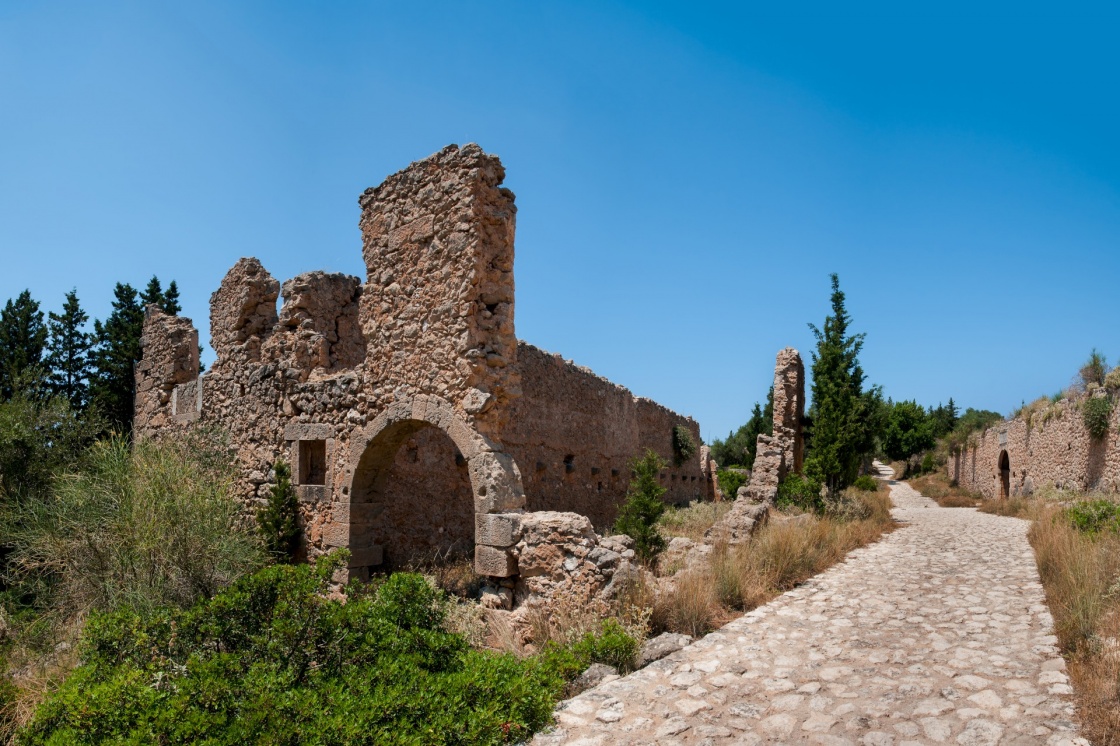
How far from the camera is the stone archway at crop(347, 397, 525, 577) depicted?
7281 millimetres

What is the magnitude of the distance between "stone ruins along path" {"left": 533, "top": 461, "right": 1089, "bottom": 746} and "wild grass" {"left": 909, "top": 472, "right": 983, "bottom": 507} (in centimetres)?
2092

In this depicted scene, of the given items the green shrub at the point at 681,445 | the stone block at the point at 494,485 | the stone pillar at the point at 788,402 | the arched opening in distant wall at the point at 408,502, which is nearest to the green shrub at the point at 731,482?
the green shrub at the point at 681,445

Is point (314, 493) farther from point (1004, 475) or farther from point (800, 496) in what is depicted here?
point (1004, 475)

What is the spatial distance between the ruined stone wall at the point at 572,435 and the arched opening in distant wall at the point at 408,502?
1.20 m

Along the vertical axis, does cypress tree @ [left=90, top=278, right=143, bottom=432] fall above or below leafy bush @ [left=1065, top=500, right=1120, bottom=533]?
above

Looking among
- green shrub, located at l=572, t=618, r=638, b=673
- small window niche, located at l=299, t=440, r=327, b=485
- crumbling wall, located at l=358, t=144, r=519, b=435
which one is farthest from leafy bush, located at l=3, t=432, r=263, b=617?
green shrub, located at l=572, t=618, r=638, b=673

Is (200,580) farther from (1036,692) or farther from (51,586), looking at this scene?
(1036,692)

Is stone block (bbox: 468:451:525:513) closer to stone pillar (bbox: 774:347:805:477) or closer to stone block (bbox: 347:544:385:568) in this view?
stone block (bbox: 347:544:385:568)

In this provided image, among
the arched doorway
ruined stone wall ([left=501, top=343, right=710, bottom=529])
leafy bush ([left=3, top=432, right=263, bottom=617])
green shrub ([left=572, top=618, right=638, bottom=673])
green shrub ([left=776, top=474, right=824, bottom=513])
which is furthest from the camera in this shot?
the arched doorway

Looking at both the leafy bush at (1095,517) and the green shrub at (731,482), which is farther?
the green shrub at (731,482)

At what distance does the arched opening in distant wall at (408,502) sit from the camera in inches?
354

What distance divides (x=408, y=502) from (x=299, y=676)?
5635mm

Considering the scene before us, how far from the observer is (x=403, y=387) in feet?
27.7

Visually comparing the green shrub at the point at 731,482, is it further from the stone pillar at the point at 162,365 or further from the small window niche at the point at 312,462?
the stone pillar at the point at 162,365
